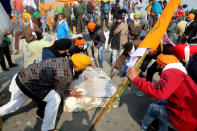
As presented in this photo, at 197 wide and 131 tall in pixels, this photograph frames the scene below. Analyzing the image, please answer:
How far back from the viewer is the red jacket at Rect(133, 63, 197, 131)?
1.48m

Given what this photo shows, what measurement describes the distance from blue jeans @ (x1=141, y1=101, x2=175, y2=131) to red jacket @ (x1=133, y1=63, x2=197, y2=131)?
0.21m

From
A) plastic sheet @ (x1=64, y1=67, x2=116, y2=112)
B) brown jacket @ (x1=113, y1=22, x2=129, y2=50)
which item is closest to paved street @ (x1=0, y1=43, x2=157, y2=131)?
plastic sheet @ (x1=64, y1=67, x2=116, y2=112)

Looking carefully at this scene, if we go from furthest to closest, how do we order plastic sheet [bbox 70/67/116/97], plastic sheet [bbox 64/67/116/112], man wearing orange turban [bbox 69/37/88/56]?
man wearing orange turban [bbox 69/37/88/56] → plastic sheet [bbox 70/67/116/97] → plastic sheet [bbox 64/67/116/112]

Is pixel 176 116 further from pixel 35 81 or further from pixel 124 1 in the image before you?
pixel 124 1

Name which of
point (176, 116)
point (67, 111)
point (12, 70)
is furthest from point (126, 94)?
point (12, 70)

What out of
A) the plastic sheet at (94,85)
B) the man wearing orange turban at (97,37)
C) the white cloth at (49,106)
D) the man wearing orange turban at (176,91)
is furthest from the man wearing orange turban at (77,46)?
the man wearing orange turban at (176,91)

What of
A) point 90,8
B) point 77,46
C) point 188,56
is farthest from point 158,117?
point 90,8

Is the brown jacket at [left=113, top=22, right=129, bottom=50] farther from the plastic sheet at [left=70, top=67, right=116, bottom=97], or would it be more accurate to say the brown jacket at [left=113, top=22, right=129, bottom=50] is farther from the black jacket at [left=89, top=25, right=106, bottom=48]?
the plastic sheet at [left=70, top=67, right=116, bottom=97]

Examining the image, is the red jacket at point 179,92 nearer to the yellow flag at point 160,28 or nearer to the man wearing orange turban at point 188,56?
the man wearing orange turban at point 188,56

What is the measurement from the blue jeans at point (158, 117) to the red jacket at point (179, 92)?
0.21 m

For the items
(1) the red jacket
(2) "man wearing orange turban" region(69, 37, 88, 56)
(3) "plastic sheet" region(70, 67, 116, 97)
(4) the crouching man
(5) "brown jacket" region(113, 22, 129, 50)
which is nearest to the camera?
(1) the red jacket

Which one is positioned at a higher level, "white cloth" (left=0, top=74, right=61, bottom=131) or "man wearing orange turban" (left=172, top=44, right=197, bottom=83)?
"man wearing orange turban" (left=172, top=44, right=197, bottom=83)

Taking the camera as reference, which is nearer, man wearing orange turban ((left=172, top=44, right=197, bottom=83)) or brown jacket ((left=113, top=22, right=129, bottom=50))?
man wearing orange turban ((left=172, top=44, right=197, bottom=83))

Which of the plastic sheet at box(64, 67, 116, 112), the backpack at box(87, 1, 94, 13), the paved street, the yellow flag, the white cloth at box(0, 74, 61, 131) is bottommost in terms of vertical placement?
the paved street
